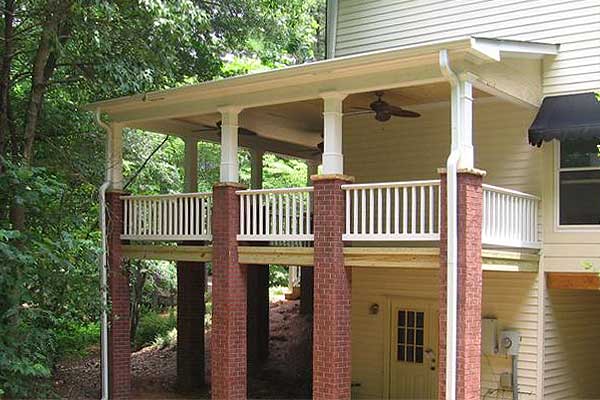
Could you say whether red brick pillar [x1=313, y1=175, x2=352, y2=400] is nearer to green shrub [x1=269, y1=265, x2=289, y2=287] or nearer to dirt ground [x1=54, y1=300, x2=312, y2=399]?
dirt ground [x1=54, y1=300, x2=312, y2=399]

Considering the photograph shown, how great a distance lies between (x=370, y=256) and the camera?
966 centimetres

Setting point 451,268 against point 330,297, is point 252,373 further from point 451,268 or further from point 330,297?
point 451,268

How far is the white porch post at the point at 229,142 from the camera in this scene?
11.1 m

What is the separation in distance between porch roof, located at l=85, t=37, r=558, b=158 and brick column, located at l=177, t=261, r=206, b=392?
2.77m

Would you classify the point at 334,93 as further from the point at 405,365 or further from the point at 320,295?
the point at 405,365

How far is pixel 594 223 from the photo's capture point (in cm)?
1047

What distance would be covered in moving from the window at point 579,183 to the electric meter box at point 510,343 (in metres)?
1.85

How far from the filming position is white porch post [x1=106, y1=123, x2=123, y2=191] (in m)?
12.6

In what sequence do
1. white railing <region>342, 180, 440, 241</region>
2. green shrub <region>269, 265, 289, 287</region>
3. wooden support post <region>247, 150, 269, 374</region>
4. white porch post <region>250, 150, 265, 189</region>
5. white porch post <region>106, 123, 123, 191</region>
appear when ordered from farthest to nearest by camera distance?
green shrub <region>269, 265, 289, 287</region>
wooden support post <region>247, 150, 269, 374</region>
white porch post <region>250, 150, 265, 189</region>
white porch post <region>106, 123, 123, 191</region>
white railing <region>342, 180, 440, 241</region>

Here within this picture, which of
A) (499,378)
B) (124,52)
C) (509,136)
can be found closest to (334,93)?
(509,136)

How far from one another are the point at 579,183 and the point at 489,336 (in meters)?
2.71

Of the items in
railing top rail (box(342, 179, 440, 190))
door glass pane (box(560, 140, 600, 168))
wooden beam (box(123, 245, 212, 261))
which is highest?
door glass pane (box(560, 140, 600, 168))

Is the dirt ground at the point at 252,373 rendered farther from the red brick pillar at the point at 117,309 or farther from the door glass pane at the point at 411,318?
the door glass pane at the point at 411,318

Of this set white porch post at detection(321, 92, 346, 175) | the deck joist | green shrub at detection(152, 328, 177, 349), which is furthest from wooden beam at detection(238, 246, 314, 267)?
green shrub at detection(152, 328, 177, 349)
